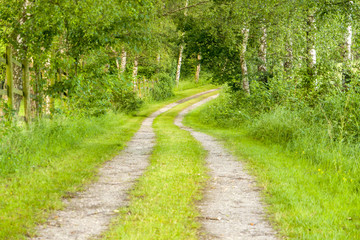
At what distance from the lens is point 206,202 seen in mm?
6832

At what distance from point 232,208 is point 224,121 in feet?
53.7

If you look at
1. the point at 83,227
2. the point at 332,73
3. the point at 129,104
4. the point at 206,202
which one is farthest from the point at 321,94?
the point at 129,104

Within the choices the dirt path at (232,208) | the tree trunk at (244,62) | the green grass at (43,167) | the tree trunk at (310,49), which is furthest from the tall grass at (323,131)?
the tree trunk at (244,62)

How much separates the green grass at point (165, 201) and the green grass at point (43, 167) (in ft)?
3.64

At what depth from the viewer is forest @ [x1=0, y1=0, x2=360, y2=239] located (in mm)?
6523

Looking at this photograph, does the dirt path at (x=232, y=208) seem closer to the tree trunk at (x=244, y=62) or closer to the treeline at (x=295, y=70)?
the treeline at (x=295, y=70)

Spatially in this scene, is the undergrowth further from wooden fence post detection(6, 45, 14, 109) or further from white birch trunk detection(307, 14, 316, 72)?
wooden fence post detection(6, 45, 14, 109)

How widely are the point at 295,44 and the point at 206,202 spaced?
36.2ft

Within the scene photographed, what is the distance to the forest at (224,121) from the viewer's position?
21.4 ft

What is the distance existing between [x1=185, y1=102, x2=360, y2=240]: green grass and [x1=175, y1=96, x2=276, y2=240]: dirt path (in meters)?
0.21

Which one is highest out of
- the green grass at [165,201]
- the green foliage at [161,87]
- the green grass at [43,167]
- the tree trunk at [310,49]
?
the tree trunk at [310,49]

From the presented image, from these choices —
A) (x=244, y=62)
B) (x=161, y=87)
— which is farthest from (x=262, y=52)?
(x=161, y=87)

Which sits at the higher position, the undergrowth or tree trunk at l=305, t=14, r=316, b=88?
tree trunk at l=305, t=14, r=316, b=88

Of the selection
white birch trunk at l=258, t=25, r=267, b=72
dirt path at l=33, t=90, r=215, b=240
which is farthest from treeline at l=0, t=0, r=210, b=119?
white birch trunk at l=258, t=25, r=267, b=72
